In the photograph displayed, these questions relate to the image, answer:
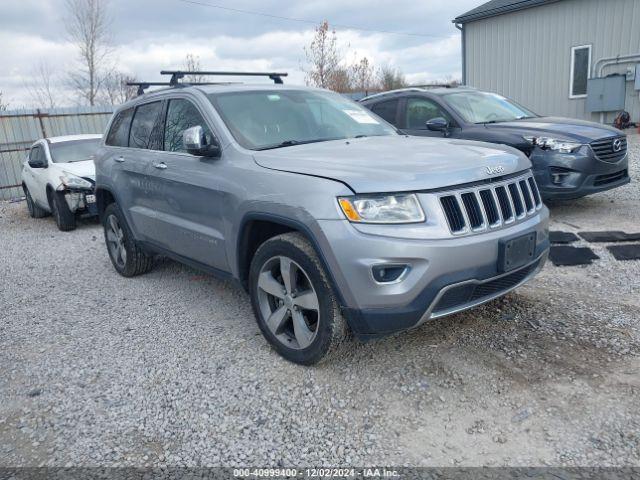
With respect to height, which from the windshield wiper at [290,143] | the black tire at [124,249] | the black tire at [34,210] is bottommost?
the black tire at [34,210]

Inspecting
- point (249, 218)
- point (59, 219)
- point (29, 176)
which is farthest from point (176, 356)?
point (29, 176)

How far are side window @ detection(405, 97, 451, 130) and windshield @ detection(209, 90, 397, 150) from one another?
3.03 m

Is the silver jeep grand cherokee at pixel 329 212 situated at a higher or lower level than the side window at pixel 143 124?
lower

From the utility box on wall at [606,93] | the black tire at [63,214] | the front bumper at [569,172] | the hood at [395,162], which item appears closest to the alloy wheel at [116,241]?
the hood at [395,162]

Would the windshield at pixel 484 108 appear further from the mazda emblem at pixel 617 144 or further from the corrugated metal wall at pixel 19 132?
the corrugated metal wall at pixel 19 132

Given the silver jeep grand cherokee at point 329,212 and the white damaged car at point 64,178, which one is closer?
the silver jeep grand cherokee at point 329,212

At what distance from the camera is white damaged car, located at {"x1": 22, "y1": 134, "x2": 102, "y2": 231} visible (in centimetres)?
852

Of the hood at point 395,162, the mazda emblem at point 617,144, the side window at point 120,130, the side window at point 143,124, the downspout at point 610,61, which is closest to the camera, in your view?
the hood at point 395,162

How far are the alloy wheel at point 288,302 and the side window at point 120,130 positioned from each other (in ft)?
8.55

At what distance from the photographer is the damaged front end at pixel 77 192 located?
27.9 feet

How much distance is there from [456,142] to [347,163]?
3.28 ft

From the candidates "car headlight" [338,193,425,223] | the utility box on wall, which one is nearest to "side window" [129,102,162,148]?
"car headlight" [338,193,425,223]

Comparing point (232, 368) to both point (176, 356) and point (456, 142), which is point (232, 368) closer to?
point (176, 356)

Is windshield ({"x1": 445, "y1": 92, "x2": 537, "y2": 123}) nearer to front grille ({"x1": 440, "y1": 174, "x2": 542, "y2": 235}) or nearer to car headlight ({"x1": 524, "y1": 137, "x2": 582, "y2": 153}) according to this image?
car headlight ({"x1": 524, "y1": 137, "x2": 582, "y2": 153})
